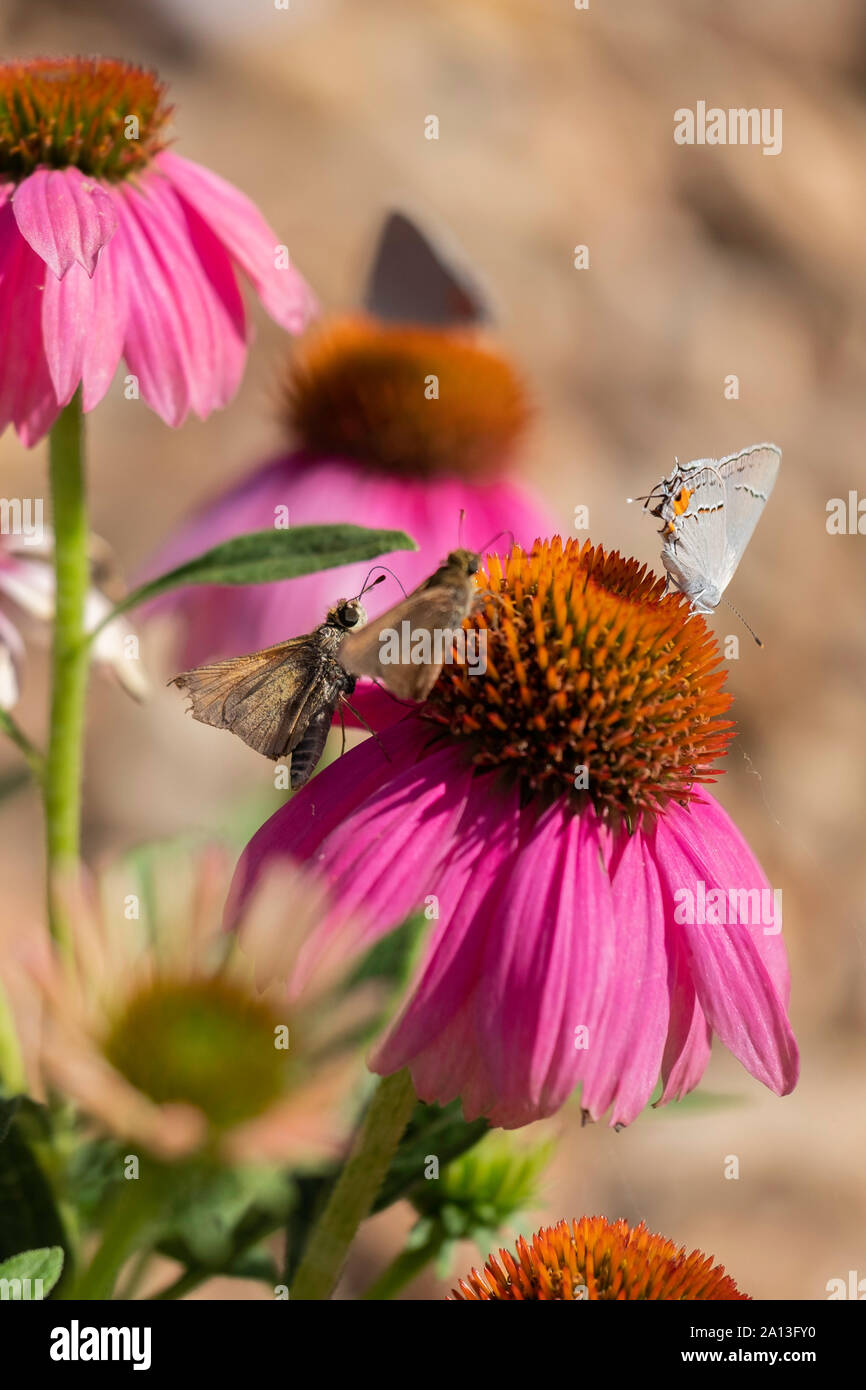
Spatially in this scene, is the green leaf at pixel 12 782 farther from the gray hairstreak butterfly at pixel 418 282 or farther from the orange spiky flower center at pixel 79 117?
the gray hairstreak butterfly at pixel 418 282

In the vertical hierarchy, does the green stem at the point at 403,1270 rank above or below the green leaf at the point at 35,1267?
below

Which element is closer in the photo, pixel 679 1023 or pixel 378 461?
pixel 679 1023

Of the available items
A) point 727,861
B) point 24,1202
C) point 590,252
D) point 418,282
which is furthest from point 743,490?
point 590,252

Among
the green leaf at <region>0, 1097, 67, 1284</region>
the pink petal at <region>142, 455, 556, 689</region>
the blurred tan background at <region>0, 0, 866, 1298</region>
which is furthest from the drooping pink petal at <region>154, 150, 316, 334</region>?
the blurred tan background at <region>0, 0, 866, 1298</region>

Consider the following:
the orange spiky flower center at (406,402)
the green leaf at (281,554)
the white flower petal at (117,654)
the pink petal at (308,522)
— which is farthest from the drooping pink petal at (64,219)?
the orange spiky flower center at (406,402)

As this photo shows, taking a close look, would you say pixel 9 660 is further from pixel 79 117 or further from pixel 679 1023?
pixel 679 1023

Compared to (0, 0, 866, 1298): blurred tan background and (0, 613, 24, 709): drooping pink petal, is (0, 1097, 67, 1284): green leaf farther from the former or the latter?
(0, 0, 866, 1298): blurred tan background
